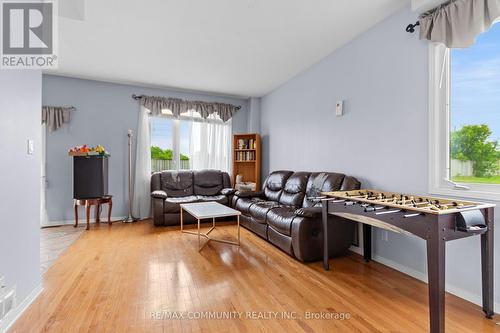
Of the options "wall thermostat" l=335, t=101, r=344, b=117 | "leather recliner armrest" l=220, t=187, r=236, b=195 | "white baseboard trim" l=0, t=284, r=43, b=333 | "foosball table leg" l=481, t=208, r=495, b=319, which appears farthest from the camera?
"leather recliner armrest" l=220, t=187, r=236, b=195

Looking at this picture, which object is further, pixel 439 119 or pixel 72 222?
pixel 72 222

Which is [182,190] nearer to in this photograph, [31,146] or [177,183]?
[177,183]

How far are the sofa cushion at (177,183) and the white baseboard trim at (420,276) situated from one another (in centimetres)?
308

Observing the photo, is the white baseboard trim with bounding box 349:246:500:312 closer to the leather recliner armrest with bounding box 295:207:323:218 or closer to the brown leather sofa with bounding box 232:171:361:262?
the brown leather sofa with bounding box 232:171:361:262

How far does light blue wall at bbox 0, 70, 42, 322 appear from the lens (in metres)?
1.57

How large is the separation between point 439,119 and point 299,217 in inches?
61.3

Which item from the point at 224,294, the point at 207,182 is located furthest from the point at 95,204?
the point at 224,294

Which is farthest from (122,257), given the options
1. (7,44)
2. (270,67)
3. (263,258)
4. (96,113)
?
(270,67)

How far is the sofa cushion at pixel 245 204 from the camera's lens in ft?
12.2

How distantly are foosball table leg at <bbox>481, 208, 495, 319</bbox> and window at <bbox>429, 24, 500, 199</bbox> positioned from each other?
0.79 feet

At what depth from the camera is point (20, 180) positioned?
5.74ft

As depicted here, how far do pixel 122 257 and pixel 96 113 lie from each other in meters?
2.93

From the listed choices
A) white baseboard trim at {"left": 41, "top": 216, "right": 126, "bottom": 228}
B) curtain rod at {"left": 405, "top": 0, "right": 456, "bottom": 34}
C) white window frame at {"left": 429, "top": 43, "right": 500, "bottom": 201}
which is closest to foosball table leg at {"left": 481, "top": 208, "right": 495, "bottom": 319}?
white window frame at {"left": 429, "top": 43, "right": 500, "bottom": 201}

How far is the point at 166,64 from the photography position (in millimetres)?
3732
